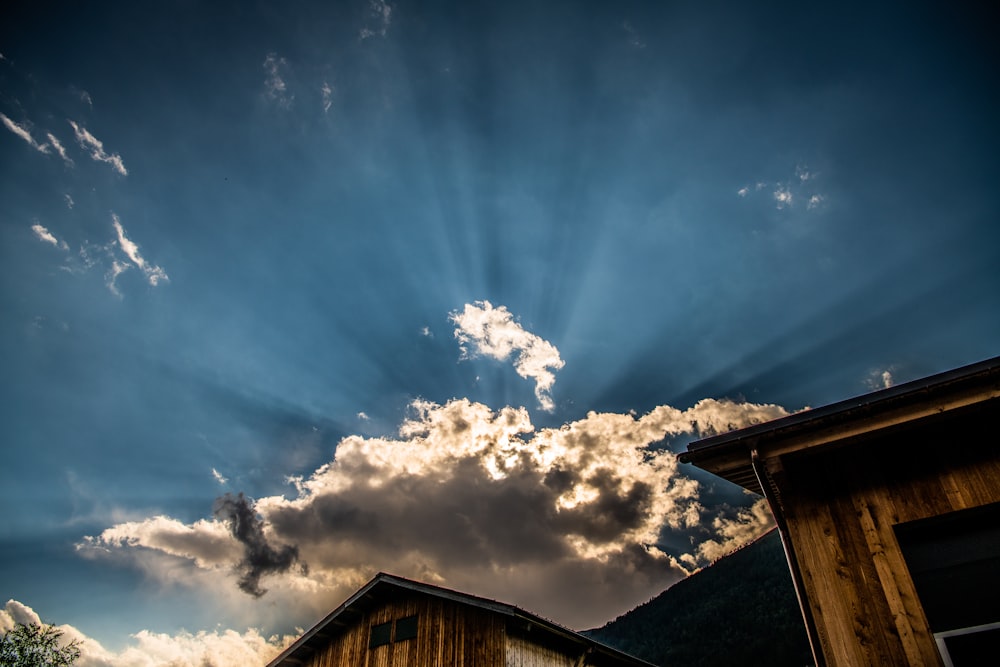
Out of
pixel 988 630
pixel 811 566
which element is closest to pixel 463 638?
pixel 811 566

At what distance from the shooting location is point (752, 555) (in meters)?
74.4

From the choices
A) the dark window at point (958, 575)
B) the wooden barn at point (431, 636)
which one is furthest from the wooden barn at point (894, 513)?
the wooden barn at point (431, 636)

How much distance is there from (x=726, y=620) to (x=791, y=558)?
7164cm

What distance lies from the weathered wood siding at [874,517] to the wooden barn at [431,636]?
10.7m

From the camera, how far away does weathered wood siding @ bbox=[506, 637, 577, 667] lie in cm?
1503

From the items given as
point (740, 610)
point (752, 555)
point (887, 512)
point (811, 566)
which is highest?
point (752, 555)

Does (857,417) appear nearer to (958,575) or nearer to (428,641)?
(958,575)

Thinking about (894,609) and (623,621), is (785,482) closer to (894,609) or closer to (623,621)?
(894,609)

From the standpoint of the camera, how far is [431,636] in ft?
53.2

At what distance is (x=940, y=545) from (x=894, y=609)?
876 mm

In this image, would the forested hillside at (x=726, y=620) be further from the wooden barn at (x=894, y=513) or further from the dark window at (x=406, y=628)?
the wooden barn at (x=894, y=513)

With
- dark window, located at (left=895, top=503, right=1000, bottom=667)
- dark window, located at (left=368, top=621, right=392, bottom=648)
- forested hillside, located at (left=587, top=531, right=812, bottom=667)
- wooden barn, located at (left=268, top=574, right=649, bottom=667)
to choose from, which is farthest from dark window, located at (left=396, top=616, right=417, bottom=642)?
forested hillside, located at (left=587, top=531, right=812, bottom=667)

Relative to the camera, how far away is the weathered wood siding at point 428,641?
49.5 ft

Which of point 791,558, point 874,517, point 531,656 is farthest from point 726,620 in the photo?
point 874,517
